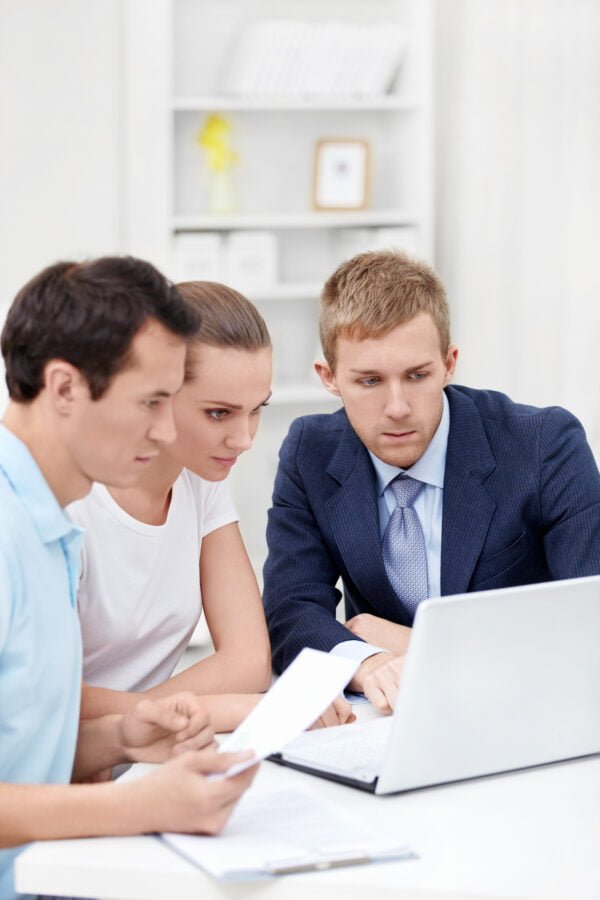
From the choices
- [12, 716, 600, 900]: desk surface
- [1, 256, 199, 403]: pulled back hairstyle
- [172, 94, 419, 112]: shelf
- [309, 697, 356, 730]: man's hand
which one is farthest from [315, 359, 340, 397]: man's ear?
[172, 94, 419, 112]: shelf

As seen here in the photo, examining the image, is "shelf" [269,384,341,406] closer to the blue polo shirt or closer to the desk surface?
the blue polo shirt

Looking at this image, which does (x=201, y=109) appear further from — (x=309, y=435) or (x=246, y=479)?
(x=309, y=435)

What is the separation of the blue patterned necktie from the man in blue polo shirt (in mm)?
717

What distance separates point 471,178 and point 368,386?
2507 millimetres

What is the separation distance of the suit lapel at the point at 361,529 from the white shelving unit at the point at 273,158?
2290 mm

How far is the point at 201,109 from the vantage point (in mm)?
4293

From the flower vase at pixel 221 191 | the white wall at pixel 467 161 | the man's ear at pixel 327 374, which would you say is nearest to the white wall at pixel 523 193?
the white wall at pixel 467 161

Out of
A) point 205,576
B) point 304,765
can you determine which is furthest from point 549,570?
point 304,765

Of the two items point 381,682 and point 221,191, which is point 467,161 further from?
point 381,682

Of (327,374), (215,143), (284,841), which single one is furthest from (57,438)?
(215,143)

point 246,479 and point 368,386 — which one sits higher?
point 368,386

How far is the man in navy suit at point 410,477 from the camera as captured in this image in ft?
6.39

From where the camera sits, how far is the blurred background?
13.5 ft

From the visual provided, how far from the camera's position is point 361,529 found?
2037mm
